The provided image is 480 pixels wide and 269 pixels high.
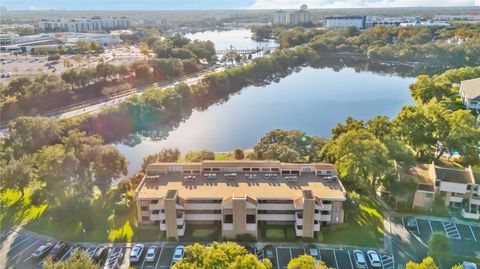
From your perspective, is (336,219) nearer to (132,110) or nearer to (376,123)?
(376,123)

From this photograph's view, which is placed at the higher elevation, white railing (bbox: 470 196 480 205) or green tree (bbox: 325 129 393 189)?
green tree (bbox: 325 129 393 189)

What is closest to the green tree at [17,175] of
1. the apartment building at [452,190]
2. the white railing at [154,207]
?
the white railing at [154,207]

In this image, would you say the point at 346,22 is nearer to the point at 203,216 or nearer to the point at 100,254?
the point at 203,216

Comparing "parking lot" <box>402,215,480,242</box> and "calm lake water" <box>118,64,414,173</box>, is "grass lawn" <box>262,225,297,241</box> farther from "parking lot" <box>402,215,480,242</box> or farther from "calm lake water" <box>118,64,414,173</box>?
"calm lake water" <box>118,64,414,173</box>

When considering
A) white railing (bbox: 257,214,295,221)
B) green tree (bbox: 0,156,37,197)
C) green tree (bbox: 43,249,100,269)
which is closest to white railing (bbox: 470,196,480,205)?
white railing (bbox: 257,214,295,221)

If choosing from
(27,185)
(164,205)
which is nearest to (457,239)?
(164,205)
